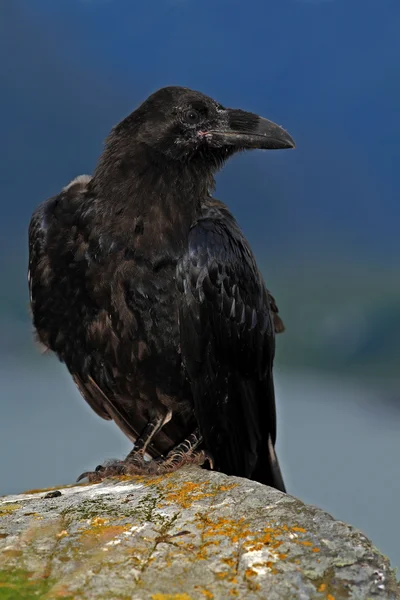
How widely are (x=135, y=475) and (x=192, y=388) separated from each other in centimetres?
67

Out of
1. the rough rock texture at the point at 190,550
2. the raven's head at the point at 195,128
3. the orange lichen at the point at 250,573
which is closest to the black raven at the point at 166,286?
the raven's head at the point at 195,128

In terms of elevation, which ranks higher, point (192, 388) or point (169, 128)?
point (169, 128)

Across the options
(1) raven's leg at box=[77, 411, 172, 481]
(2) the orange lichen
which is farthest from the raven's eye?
(2) the orange lichen

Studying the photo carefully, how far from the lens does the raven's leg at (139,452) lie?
502cm

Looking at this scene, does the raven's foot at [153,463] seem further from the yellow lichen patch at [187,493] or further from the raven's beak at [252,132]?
the raven's beak at [252,132]

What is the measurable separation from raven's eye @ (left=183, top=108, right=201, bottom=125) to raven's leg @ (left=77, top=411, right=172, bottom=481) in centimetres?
201

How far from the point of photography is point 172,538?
357 centimetres

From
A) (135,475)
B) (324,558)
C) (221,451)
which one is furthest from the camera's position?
(221,451)

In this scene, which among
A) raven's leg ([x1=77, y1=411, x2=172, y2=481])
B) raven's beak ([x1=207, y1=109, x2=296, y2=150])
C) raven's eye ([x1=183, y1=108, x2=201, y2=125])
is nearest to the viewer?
raven's leg ([x1=77, y1=411, x2=172, y2=481])

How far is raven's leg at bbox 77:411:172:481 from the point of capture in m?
5.02

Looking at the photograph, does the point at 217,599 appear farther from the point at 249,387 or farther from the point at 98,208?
the point at 98,208

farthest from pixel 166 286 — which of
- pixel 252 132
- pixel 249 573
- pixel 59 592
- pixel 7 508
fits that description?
pixel 59 592

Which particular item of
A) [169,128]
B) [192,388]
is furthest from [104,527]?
[169,128]

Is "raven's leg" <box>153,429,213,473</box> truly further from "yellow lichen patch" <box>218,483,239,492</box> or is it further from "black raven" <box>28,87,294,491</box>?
"yellow lichen patch" <box>218,483,239,492</box>
